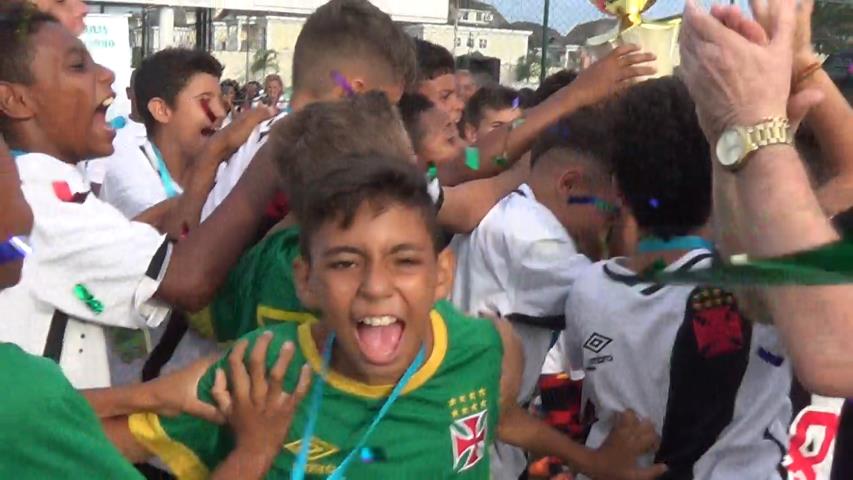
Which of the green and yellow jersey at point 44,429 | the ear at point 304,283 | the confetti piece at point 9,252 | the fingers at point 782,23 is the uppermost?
the fingers at point 782,23

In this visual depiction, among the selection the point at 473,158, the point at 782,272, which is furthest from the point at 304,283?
the point at 782,272

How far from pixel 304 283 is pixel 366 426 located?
28 centimetres

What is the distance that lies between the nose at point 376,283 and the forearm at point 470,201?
2.33ft

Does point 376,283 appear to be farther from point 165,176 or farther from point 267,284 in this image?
point 165,176

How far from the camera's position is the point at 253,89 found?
1065 centimetres

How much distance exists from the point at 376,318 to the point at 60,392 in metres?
0.80

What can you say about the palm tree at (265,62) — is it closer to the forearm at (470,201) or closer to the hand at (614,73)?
the forearm at (470,201)

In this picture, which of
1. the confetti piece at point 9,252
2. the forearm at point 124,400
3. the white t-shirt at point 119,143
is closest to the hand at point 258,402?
the forearm at point 124,400

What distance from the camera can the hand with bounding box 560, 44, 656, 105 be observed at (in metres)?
2.55

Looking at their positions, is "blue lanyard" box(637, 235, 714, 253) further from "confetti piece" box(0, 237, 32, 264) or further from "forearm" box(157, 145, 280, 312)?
"confetti piece" box(0, 237, 32, 264)

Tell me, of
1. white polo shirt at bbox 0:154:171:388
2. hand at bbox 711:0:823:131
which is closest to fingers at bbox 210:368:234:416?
white polo shirt at bbox 0:154:171:388

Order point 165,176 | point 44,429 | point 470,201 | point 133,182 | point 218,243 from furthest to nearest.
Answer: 1. point 165,176
2. point 133,182
3. point 470,201
4. point 218,243
5. point 44,429

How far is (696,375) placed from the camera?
83.4 inches

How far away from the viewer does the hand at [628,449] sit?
7.11ft
